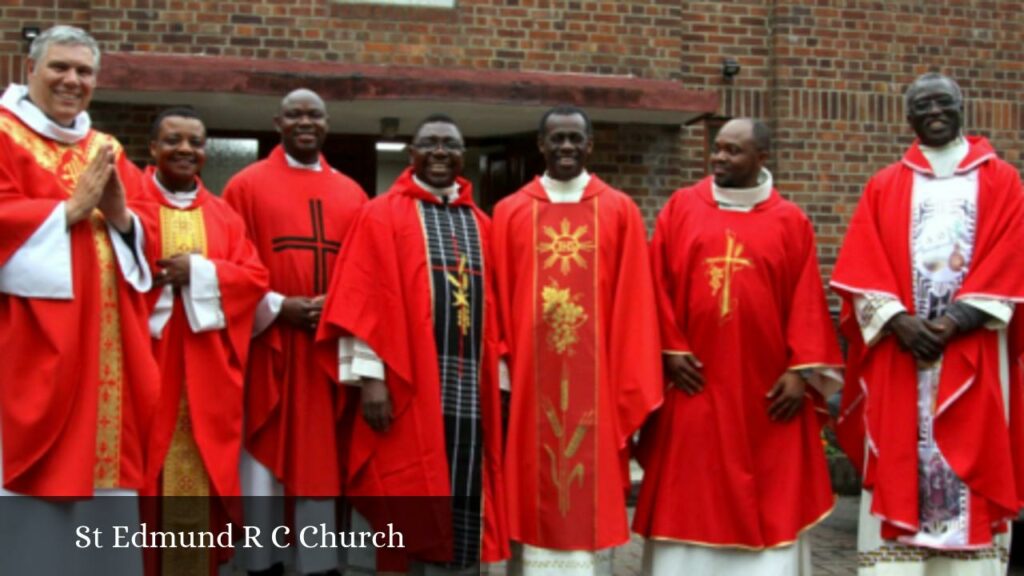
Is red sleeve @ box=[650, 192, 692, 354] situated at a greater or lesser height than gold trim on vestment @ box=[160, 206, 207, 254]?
lesser

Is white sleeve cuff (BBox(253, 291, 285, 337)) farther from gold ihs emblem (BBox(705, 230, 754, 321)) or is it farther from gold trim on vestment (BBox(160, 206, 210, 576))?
gold ihs emblem (BBox(705, 230, 754, 321))

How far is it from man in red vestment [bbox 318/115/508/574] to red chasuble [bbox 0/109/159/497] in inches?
32.7

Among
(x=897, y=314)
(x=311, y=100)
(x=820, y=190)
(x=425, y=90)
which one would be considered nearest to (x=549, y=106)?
(x=425, y=90)

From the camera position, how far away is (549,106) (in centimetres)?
880

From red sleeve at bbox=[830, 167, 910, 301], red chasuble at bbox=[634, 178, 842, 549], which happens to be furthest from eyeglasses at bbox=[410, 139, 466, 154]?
red sleeve at bbox=[830, 167, 910, 301]

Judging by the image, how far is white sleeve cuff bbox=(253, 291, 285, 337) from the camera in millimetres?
5473

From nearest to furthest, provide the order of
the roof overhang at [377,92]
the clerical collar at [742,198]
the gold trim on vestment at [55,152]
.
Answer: the gold trim on vestment at [55,152] < the clerical collar at [742,198] < the roof overhang at [377,92]

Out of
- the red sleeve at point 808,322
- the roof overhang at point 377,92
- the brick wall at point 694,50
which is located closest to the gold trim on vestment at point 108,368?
the red sleeve at point 808,322

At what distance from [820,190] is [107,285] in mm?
6397

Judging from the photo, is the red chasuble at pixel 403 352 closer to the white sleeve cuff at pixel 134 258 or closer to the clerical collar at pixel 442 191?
the clerical collar at pixel 442 191

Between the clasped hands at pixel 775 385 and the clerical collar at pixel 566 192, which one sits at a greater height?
the clerical collar at pixel 566 192

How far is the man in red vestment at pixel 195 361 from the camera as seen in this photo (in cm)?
521

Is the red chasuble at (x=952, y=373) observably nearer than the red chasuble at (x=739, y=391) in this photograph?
Yes

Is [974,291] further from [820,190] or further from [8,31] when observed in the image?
[8,31]
